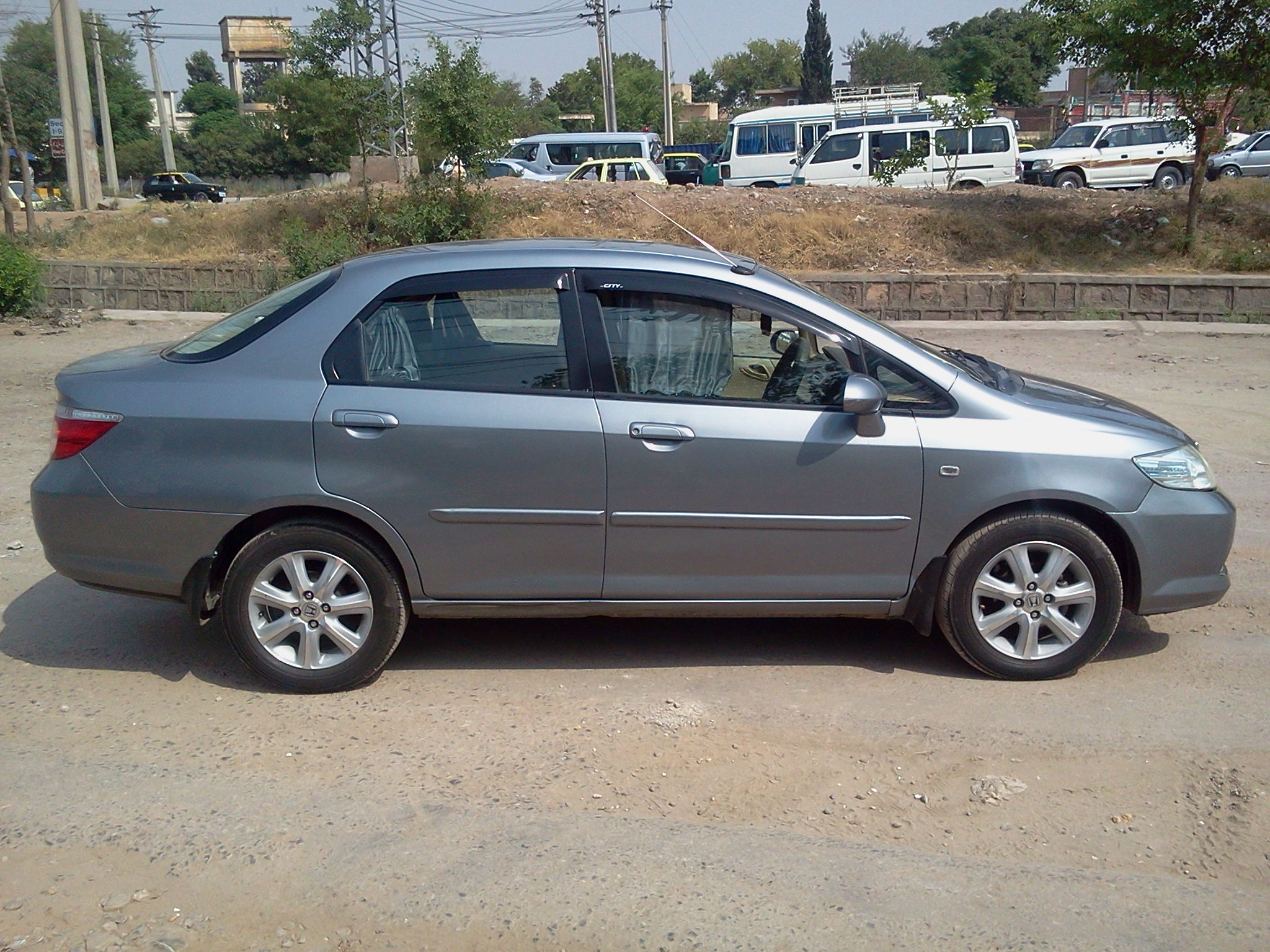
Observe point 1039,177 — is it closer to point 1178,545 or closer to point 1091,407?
point 1091,407

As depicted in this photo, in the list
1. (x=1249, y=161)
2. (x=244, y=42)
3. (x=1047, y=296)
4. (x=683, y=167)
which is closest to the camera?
(x=1047, y=296)

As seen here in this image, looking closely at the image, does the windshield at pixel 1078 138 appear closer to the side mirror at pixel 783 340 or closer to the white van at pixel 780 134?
the white van at pixel 780 134

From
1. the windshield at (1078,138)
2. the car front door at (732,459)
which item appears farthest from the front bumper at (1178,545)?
the windshield at (1078,138)

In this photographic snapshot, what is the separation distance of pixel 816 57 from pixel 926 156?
178ft

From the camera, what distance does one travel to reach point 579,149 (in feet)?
112

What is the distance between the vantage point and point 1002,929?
3.08 m

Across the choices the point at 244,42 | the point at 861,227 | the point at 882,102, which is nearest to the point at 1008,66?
the point at 882,102

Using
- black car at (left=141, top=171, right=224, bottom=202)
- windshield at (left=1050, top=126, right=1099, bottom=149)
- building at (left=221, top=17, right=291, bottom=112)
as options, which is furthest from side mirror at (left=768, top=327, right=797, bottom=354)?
building at (left=221, top=17, right=291, bottom=112)

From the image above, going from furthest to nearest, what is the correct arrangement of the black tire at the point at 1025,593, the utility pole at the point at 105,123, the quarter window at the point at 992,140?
the utility pole at the point at 105,123 → the quarter window at the point at 992,140 → the black tire at the point at 1025,593

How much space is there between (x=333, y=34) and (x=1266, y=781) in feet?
65.4

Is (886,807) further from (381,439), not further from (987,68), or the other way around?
(987,68)

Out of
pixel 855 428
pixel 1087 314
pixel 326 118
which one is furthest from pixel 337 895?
pixel 326 118

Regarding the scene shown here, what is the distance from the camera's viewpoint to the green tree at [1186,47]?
14898mm

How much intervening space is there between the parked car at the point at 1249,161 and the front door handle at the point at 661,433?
30.6 m
